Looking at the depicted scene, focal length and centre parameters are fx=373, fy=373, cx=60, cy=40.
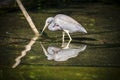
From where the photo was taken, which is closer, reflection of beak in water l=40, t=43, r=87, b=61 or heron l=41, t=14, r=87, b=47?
reflection of beak in water l=40, t=43, r=87, b=61

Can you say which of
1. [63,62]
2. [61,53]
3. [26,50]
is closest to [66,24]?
[26,50]

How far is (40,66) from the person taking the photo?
8.56m

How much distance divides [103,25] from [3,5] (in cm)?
1049

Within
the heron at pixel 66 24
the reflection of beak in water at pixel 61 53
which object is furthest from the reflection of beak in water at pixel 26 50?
the heron at pixel 66 24

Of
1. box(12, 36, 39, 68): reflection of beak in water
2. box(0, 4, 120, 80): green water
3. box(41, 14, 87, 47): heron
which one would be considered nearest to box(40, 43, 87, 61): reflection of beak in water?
box(0, 4, 120, 80): green water

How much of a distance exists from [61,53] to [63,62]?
85 cm

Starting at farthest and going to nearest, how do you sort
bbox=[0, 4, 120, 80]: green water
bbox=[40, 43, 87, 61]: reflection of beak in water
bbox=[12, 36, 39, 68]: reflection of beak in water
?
bbox=[40, 43, 87, 61]: reflection of beak in water → bbox=[12, 36, 39, 68]: reflection of beak in water → bbox=[0, 4, 120, 80]: green water

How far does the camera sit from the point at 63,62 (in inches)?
349

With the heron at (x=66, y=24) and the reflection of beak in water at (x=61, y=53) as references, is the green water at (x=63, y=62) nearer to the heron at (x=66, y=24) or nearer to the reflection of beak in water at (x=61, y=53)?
the reflection of beak in water at (x=61, y=53)

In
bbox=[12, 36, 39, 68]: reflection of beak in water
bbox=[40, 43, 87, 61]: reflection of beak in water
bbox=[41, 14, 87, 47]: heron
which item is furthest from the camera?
bbox=[41, 14, 87, 47]: heron

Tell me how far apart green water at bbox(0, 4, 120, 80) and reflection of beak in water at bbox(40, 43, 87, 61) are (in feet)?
0.38

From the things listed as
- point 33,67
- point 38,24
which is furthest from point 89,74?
point 38,24

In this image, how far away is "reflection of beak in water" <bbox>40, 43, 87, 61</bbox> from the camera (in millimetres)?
9312

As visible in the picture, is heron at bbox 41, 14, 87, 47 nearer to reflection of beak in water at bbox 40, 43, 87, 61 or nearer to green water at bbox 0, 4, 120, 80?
green water at bbox 0, 4, 120, 80
